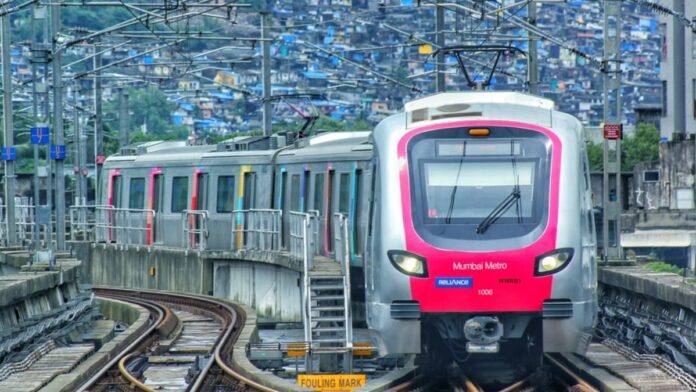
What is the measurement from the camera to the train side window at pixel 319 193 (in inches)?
1084

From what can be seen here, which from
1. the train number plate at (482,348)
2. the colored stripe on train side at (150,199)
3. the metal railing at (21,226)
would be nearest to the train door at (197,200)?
the colored stripe on train side at (150,199)

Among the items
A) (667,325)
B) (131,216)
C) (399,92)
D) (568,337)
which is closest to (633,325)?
(667,325)

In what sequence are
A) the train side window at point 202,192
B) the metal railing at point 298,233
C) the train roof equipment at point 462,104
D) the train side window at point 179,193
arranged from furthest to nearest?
the train side window at point 179,193
the train side window at point 202,192
the metal railing at point 298,233
the train roof equipment at point 462,104

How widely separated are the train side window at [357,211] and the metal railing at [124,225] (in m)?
13.5

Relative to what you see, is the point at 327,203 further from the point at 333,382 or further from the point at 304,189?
the point at 333,382

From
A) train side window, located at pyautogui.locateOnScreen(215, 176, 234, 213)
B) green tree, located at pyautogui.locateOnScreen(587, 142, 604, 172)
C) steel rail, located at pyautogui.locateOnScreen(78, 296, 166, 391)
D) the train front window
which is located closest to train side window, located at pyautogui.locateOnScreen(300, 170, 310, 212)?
steel rail, located at pyautogui.locateOnScreen(78, 296, 166, 391)

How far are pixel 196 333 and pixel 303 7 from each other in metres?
170

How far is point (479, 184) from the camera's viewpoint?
17.6 meters

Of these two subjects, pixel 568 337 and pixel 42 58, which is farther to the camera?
pixel 42 58

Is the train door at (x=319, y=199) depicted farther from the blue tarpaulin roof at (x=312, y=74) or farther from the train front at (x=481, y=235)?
the blue tarpaulin roof at (x=312, y=74)

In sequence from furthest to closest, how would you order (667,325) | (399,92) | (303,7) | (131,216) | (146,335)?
1. (303,7)
2. (399,92)
3. (131,216)
4. (146,335)
5. (667,325)

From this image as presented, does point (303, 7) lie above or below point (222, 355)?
above

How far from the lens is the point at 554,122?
1791 cm

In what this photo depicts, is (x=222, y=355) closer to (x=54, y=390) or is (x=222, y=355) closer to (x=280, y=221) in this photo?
(x=54, y=390)
